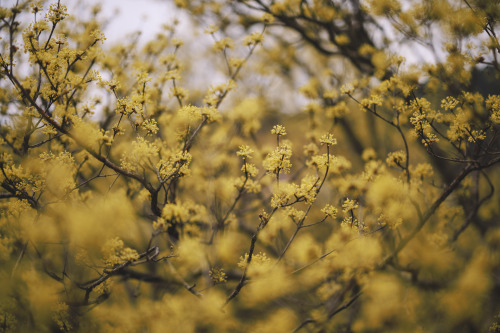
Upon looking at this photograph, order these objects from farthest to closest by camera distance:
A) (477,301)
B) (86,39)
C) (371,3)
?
1. (371,3)
2. (86,39)
3. (477,301)

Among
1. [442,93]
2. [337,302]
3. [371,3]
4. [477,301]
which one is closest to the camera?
[337,302]

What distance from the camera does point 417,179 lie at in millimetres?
3871

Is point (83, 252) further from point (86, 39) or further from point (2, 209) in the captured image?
point (86, 39)

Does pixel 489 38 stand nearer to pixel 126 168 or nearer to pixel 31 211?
pixel 126 168

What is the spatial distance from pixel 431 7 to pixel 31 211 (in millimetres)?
5421

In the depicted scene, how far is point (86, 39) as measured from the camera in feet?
12.5

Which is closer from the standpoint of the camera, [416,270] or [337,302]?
[337,302]

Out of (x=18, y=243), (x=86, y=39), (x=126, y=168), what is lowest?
(x=18, y=243)

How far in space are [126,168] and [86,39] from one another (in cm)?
227

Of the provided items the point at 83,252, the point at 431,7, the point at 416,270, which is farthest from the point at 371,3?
the point at 83,252

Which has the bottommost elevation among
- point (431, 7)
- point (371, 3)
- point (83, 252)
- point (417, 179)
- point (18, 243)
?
point (417, 179)

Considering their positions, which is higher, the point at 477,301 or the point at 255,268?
the point at 255,268

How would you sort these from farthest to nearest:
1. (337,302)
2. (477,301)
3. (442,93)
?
(442,93), (477,301), (337,302)

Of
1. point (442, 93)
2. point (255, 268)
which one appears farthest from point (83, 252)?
point (442, 93)
